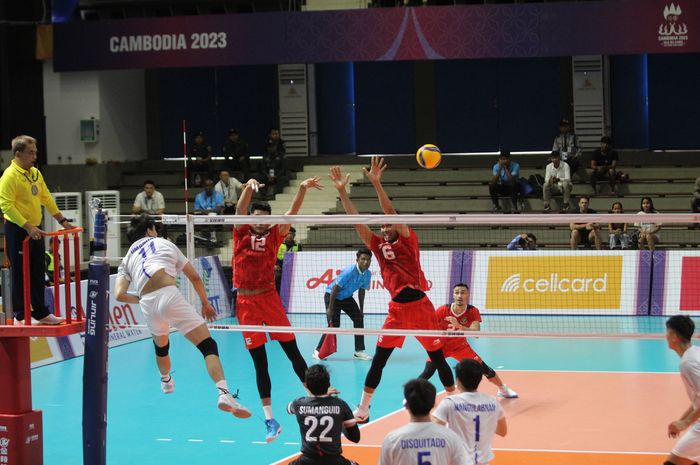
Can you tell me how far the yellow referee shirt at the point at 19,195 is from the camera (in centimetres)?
1111

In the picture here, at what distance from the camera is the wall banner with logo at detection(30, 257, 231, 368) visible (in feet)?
57.5

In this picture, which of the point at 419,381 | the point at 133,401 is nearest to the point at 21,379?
the point at 133,401

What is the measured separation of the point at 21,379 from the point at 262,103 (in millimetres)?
20299

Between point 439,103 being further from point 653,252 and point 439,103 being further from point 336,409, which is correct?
point 336,409

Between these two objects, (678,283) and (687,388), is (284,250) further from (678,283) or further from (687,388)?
(687,388)

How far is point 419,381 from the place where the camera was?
24.6 feet

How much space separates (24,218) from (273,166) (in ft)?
53.2

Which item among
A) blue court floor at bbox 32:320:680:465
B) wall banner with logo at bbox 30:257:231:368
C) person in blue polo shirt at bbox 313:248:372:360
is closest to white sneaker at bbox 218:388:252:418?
blue court floor at bbox 32:320:680:465

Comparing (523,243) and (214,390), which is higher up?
(523,243)

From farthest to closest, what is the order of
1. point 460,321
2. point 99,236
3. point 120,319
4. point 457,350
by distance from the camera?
point 120,319
point 460,321
point 457,350
point 99,236

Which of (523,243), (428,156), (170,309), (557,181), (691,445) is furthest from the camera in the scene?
(557,181)

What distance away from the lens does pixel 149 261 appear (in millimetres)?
10656

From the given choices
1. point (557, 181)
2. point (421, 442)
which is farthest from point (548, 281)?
point (421, 442)

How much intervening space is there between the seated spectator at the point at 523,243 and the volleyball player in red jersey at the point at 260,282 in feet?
37.0
